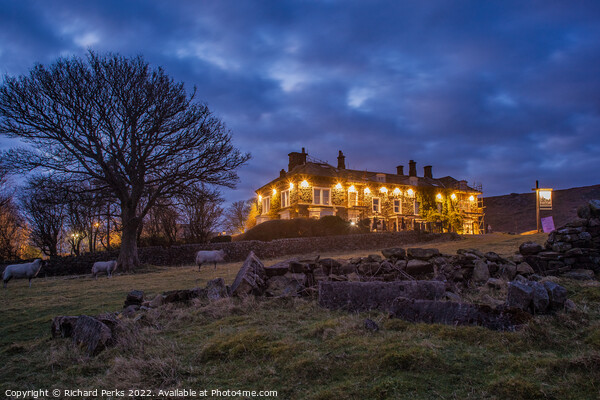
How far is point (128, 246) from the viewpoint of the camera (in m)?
22.1

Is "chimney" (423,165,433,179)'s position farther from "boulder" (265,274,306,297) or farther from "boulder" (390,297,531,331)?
"boulder" (390,297,531,331)

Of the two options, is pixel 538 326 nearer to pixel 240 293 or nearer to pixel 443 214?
pixel 240 293

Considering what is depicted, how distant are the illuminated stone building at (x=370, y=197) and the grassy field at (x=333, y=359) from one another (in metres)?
30.8

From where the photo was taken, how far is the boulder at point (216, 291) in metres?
8.58

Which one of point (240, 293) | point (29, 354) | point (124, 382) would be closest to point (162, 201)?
point (240, 293)

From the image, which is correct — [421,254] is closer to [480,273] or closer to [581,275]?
[480,273]

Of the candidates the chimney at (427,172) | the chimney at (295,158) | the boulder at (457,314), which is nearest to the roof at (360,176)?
the chimney at (427,172)

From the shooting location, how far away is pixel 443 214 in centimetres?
4894

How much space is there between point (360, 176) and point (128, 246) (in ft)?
99.2

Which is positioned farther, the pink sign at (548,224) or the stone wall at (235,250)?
the pink sign at (548,224)

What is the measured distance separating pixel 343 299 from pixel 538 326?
11.5 ft

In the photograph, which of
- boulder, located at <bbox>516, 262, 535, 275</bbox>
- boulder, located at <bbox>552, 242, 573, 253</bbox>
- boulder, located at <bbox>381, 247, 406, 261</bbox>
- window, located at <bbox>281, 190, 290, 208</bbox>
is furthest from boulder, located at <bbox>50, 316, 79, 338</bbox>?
window, located at <bbox>281, 190, 290, 208</bbox>

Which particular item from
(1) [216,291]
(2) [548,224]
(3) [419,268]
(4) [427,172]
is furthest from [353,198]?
(1) [216,291]

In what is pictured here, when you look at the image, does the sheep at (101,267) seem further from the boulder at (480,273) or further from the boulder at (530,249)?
the boulder at (530,249)
